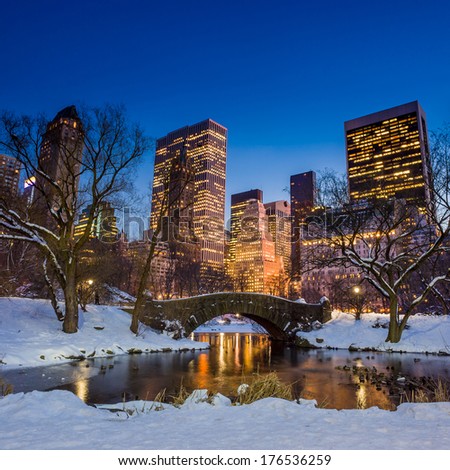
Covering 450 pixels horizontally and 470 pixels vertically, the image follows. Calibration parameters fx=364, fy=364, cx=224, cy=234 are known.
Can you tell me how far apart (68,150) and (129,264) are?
117 feet

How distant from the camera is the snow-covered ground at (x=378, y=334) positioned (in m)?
25.8

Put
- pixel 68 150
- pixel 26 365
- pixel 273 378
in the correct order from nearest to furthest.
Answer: pixel 273 378 < pixel 26 365 < pixel 68 150

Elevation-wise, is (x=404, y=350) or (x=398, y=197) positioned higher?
(x=398, y=197)

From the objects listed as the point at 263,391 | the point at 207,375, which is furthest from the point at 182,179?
the point at 263,391

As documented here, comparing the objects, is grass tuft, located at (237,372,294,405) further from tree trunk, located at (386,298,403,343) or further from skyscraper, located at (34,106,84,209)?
tree trunk, located at (386,298,403,343)

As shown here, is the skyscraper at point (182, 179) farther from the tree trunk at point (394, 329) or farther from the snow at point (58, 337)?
the tree trunk at point (394, 329)

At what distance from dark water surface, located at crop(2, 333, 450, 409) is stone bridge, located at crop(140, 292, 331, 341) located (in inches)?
177

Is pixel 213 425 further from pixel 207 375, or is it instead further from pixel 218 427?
pixel 207 375

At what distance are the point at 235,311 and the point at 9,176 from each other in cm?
2087

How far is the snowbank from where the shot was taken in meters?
4.77

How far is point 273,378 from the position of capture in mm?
9156

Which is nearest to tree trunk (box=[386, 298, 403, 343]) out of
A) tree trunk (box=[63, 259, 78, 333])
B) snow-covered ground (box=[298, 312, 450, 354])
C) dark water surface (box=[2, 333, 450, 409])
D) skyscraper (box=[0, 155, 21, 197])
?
snow-covered ground (box=[298, 312, 450, 354])
